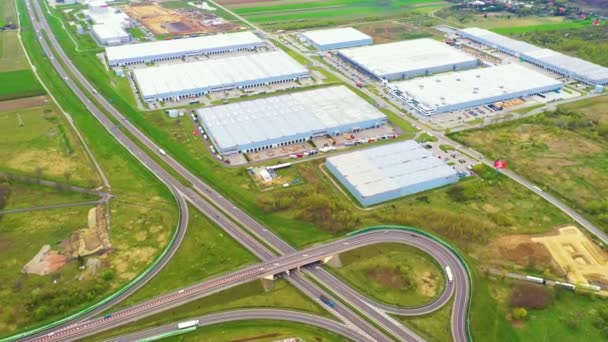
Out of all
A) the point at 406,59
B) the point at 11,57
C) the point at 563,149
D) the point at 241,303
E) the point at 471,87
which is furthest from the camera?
the point at 11,57

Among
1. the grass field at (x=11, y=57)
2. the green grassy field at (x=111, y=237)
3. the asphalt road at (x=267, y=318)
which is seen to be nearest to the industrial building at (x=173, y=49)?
the grass field at (x=11, y=57)

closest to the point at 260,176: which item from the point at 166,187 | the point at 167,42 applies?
the point at 166,187

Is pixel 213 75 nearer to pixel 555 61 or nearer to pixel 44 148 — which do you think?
pixel 44 148

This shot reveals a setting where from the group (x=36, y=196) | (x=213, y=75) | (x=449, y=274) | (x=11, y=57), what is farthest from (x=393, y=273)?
(x=11, y=57)

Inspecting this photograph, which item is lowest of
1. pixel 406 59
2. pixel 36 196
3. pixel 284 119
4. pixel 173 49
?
pixel 36 196

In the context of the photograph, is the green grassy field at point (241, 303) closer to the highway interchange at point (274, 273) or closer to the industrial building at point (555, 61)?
the highway interchange at point (274, 273)

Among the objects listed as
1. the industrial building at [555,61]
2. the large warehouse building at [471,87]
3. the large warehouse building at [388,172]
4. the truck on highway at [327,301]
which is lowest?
the truck on highway at [327,301]

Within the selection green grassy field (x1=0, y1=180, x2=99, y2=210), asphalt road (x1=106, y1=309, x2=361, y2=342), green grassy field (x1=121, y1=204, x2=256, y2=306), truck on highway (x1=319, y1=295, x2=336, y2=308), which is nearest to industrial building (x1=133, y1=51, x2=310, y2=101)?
green grassy field (x1=0, y1=180, x2=99, y2=210)
